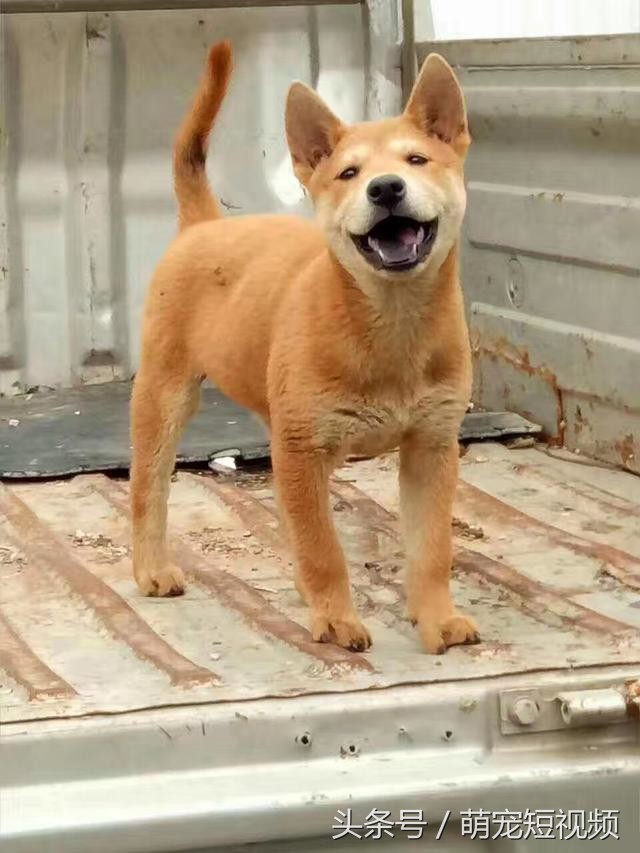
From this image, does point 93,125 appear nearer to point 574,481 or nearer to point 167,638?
point 574,481

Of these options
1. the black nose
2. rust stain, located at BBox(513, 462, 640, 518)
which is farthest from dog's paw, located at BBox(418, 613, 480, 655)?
rust stain, located at BBox(513, 462, 640, 518)

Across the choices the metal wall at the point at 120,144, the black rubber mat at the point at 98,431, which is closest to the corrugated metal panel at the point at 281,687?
the black rubber mat at the point at 98,431

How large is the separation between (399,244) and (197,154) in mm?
799

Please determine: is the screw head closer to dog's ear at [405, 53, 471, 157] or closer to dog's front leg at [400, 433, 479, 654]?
dog's front leg at [400, 433, 479, 654]

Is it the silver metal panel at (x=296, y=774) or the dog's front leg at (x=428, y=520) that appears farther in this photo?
the dog's front leg at (x=428, y=520)

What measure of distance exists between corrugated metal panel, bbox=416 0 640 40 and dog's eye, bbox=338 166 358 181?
1.93 m

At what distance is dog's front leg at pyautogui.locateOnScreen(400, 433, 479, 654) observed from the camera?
2.83 m

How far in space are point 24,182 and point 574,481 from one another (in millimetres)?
1698

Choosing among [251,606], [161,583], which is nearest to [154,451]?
[161,583]

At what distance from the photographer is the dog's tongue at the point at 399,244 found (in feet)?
8.58

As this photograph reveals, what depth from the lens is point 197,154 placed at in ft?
10.8

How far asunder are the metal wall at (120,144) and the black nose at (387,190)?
2.05 meters

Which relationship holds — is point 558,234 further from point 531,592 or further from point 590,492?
point 531,592

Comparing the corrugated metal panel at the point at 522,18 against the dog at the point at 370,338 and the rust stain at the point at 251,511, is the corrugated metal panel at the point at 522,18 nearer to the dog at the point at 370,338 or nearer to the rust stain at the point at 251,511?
the rust stain at the point at 251,511
